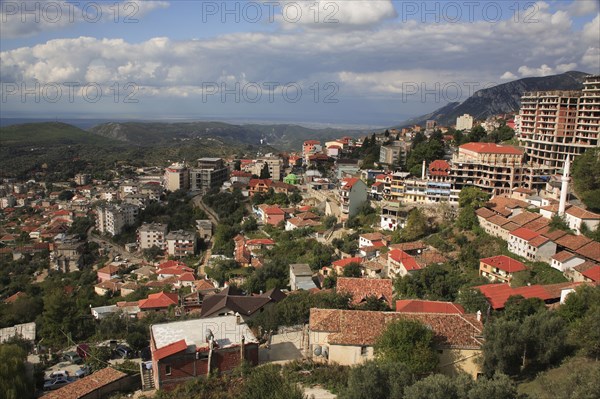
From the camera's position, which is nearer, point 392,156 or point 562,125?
point 562,125

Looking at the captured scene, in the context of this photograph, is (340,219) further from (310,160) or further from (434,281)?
(310,160)

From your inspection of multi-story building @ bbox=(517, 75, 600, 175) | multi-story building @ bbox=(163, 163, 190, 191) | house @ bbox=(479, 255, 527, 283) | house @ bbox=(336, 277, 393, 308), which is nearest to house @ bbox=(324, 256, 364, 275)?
house @ bbox=(336, 277, 393, 308)

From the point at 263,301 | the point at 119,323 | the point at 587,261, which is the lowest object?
the point at 119,323

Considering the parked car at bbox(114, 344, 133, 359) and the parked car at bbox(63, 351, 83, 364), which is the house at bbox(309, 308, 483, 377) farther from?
the parked car at bbox(63, 351, 83, 364)

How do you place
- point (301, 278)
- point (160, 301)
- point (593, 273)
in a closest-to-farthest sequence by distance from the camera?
point (593, 273), point (301, 278), point (160, 301)

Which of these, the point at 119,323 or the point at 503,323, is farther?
the point at 119,323

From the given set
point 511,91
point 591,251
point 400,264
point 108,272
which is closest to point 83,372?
point 400,264

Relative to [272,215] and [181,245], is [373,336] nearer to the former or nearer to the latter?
[272,215]

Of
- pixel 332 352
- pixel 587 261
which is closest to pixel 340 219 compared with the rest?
pixel 587 261

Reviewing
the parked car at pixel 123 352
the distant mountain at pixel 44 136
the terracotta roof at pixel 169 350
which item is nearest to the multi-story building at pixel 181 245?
the parked car at pixel 123 352
